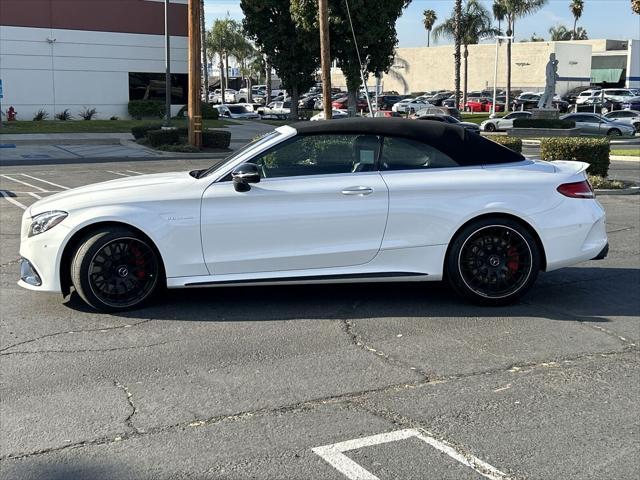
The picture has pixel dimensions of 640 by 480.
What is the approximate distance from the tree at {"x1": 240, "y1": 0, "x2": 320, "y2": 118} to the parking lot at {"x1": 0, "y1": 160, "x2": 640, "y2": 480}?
3323 centimetres

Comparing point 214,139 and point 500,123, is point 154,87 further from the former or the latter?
point 500,123

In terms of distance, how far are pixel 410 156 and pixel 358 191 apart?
0.60 m

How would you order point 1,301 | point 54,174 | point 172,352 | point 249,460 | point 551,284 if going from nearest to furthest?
point 249,460, point 172,352, point 1,301, point 551,284, point 54,174

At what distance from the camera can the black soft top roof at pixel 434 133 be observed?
248 inches

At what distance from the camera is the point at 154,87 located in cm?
4178

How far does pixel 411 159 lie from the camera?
633cm

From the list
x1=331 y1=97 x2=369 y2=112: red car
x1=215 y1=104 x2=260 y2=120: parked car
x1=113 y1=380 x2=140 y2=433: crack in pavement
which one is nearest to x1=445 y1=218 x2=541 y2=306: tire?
x1=113 y1=380 x2=140 y2=433: crack in pavement

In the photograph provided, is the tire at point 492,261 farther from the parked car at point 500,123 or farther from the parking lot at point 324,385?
the parked car at point 500,123

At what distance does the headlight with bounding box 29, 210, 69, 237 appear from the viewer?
19.6 feet

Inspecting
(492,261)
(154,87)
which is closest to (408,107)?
(154,87)

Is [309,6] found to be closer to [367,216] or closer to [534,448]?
[367,216]

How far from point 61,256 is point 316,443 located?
3092 millimetres

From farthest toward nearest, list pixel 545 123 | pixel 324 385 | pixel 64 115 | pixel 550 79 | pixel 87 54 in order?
pixel 87 54
pixel 550 79
pixel 64 115
pixel 545 123
pixel 324 385

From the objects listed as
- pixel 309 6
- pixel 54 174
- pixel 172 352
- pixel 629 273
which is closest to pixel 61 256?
pixel 172 352
